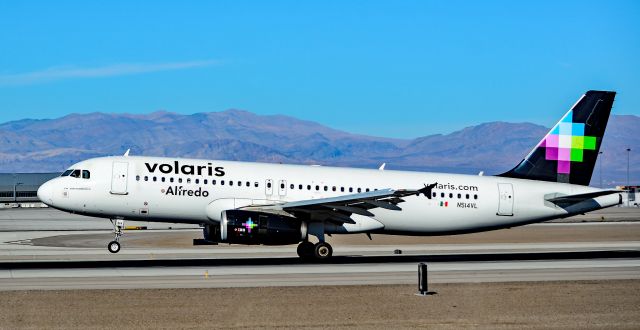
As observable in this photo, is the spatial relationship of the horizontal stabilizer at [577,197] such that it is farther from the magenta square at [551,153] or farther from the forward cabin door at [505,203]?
the magenta square at [551,153]

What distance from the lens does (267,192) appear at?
4106 centimetres

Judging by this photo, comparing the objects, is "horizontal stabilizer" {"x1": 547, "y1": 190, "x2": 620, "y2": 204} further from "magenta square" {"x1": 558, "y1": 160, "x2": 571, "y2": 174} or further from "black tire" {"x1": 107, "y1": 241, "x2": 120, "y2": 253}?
"black tire" {"x1": 107, "y1": 241, "x2": 120, "y2": 253}

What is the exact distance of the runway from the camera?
32.6 m

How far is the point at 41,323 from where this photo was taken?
23266mm

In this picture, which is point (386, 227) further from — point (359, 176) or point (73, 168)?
point (73, 168)

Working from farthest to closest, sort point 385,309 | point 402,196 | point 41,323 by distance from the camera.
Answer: point 402,196 < point 385,309 < point 41,323

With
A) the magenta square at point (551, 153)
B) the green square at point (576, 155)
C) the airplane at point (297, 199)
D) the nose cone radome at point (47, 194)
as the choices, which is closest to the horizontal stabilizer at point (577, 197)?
the airplane at point (297, 199)

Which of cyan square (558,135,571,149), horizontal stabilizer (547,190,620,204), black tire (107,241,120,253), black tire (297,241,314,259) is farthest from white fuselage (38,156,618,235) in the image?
cyan square (558,135,571,149)

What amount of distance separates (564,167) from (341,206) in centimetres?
1240

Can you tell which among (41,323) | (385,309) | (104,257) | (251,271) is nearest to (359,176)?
(251,271)

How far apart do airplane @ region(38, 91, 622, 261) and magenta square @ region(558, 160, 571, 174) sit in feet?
2.82

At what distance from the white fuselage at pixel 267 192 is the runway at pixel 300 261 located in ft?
6.10

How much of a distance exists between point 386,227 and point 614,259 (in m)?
9.97

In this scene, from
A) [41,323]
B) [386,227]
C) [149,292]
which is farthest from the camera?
[386,227]
